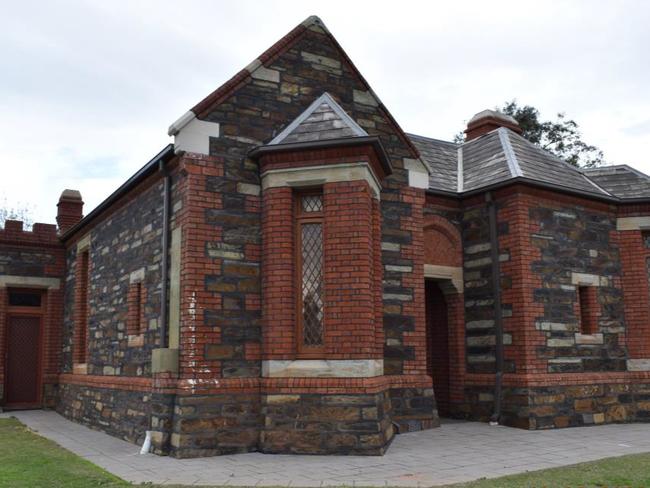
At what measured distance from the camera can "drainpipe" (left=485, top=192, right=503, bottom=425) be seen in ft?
38.2

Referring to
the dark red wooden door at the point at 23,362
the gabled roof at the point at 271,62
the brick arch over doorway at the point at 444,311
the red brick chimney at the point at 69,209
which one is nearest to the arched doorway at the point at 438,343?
the brick arch over doorway at the point at 444,311

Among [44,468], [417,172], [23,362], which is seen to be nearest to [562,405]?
[417,172]

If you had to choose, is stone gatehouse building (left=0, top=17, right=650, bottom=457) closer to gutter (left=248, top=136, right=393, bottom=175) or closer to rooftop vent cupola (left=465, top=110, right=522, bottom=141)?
gutter (left=248, top=136, right=393, bottom=175)

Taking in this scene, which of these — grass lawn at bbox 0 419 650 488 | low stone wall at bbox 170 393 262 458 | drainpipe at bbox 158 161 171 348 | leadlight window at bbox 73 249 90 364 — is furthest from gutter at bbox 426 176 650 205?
leadlight window at bbox 73 249 90 364

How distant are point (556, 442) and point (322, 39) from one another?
7.37 m

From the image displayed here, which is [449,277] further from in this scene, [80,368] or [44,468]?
[80,368]

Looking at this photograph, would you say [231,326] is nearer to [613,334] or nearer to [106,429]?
[106,429]

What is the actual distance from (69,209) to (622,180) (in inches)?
568

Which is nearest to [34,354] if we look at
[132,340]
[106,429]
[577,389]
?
[106,429]

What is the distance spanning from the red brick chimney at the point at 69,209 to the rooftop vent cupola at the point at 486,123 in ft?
36.5

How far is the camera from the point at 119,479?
7117 millimetres

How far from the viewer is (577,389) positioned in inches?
462

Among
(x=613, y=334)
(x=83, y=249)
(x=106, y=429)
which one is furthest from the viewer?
(x=83, y=249)

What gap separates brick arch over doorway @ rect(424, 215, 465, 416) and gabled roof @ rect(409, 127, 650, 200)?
915 mm
